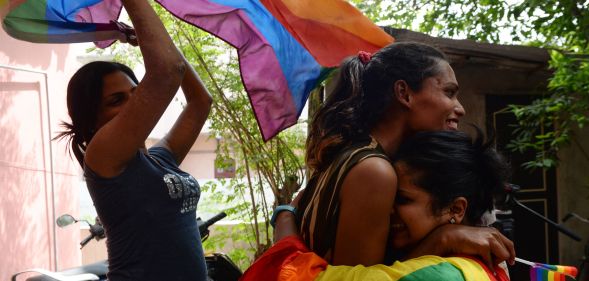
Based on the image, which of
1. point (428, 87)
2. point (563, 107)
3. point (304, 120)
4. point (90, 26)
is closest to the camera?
point (428, 87)

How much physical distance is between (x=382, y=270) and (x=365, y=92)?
0.55 metres

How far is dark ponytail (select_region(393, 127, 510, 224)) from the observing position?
174cm

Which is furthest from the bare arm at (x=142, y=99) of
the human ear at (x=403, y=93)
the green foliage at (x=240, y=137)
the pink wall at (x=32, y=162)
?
the pink wall at (x=32, y=162)

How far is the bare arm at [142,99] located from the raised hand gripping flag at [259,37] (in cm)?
59

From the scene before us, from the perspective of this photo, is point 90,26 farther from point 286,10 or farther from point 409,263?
point 409,263

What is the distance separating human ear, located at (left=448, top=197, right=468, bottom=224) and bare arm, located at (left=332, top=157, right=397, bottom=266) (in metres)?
0.18

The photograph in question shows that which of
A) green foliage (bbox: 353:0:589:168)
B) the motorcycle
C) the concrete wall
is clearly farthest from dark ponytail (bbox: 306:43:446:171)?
the concrete wall

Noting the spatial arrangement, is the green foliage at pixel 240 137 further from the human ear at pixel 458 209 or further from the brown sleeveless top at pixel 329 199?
the human ear at pixel 458 209

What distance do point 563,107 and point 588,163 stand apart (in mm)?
1973

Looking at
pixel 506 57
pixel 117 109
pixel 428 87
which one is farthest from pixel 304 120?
pixel 428 87

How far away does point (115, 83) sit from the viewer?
2.41 metres

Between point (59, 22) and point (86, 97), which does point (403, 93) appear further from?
point (59, 22)

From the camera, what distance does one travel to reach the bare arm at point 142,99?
2.13 metres

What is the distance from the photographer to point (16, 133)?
6.27 metres
